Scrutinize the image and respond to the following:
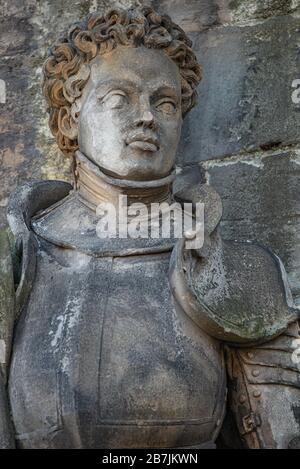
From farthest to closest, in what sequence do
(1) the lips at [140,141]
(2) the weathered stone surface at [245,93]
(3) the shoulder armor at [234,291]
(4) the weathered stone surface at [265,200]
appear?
(2) the weathered stone surface at [245,93] → (4) the weathered stone surface at [265,200] → (1) the lips at [140,141] → (3) the shoulder armor at [234,291]

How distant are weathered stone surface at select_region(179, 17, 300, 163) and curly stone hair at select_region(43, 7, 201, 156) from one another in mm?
518

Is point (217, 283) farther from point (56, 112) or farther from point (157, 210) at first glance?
point (56, 112)

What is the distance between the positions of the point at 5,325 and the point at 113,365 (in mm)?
329

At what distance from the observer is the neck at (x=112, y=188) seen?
405 centimetres

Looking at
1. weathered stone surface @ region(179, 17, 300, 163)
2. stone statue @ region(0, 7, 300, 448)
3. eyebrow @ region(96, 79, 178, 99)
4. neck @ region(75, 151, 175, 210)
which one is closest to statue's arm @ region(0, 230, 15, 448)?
stone statue @ region(0, 7, 300, 448)

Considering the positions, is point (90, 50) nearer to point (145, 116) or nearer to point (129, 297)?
point (145, 116)

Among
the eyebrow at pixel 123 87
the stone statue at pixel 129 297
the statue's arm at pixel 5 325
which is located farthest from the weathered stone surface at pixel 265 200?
the statue's arm at pixel 5 325

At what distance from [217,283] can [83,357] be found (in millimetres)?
468

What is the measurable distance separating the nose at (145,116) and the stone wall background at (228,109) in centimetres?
71

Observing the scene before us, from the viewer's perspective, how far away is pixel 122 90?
162 inches

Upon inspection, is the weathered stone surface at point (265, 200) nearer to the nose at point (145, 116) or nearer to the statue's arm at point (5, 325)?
the nose at point (145, 116)

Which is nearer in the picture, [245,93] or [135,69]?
[135,69]

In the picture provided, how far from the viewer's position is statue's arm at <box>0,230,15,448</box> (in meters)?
3.72

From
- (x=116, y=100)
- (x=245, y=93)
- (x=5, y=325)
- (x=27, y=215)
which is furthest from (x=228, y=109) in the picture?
(x=5, y=325)
